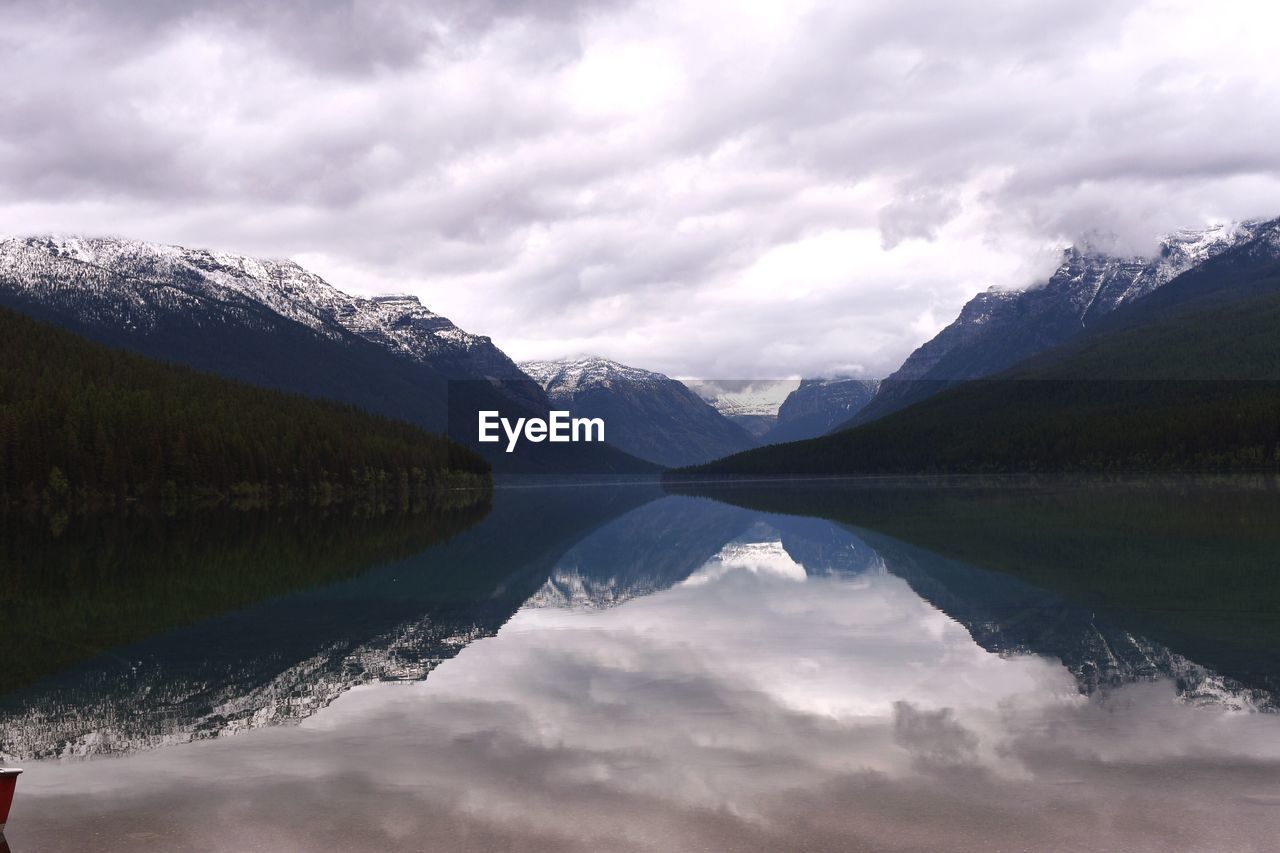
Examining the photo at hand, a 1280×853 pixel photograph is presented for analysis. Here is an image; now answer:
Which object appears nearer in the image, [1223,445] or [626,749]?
[626,749]

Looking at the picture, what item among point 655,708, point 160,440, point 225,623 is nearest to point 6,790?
point 655,708

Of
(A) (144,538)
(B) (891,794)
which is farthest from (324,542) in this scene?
(B) (891,794)

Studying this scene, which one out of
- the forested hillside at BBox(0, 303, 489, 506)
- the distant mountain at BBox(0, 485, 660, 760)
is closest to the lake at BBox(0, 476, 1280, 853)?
the distant mountain at BBox(0, 485, 660, 760)

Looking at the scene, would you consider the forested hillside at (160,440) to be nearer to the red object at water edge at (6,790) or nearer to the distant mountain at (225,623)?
the distant mountain at (225,623)

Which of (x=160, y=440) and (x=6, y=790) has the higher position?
(x=160, y=440)

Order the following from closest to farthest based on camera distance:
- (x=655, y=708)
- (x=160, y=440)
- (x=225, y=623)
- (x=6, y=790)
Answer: (x=6, y=790) < (x=655, y=708) < (x=225, y=623) < (x=160, y=440)

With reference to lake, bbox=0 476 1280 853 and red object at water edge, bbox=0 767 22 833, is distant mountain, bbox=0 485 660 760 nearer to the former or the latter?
lake, bbox=0 476 1280 853

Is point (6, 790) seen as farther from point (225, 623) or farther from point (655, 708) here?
point (225, 623)

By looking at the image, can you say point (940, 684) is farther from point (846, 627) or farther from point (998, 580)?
point (998, 580)
